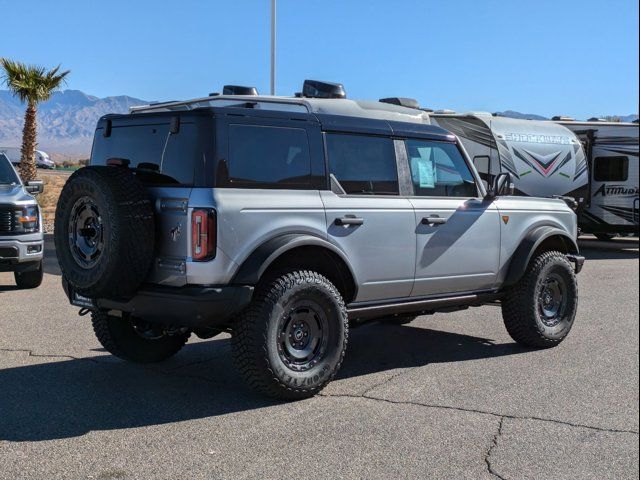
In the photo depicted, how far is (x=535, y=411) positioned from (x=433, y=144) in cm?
248

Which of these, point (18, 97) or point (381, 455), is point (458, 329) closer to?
point (381, 455)

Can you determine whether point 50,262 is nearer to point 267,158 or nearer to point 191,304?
point 267,158

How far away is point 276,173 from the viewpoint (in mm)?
5281

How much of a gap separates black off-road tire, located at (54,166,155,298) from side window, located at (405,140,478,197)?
2.35 meters

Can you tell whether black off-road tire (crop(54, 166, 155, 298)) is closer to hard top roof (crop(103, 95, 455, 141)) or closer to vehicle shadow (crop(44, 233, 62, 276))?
hard top roof (crop(103, 95, 455, 141))

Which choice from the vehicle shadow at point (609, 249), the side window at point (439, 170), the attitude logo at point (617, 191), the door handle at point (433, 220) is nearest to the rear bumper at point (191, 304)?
the door handle at point (433, 220)

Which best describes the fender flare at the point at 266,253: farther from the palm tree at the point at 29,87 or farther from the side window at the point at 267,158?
the palm tree at the point at 29,87

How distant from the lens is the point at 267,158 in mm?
5227

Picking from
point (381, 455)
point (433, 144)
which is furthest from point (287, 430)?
point (433, 144)

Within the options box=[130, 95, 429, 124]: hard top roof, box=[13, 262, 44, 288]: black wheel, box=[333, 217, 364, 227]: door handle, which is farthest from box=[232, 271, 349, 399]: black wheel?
box=[13, 262, 44, 288]: black wheel

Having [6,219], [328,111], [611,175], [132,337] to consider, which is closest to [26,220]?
[6,219]

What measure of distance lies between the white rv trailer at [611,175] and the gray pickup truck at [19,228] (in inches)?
531

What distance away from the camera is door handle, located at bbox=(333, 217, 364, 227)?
547 centimetres

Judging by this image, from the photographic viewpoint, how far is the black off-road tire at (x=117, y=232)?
15.8 feet
